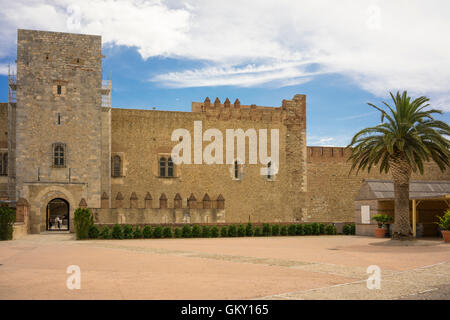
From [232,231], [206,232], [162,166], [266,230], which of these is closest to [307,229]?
[266,230]

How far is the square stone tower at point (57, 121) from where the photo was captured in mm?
27969

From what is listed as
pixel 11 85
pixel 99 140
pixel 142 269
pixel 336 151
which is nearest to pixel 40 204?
pixel 99 140

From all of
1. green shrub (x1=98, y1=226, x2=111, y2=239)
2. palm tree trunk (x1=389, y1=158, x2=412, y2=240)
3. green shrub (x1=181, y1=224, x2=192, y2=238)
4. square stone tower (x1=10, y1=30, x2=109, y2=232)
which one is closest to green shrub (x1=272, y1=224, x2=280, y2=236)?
green shrub (x1=181, y1=224, x2=192, y2=238)

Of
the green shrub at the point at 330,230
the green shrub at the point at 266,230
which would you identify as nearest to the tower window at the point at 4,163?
the green shrub at the point at 266,230

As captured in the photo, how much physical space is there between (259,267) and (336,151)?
91.9ft

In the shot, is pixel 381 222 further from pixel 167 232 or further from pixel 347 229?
pixel 167 232

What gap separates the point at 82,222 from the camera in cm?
2339

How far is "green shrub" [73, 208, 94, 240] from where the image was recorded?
76.6ft

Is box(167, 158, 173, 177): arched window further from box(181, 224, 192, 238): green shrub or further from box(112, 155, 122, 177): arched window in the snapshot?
box(181, 224, 192, 238): green shrub

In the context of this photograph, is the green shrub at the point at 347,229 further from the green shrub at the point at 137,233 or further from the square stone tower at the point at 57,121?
the square stone tower at the point at 57,121

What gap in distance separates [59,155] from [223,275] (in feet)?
69.1

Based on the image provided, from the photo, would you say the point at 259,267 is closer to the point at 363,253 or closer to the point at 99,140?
the point at 363,253

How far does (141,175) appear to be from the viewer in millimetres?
32219

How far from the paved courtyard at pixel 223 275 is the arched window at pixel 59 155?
44.8 ft
